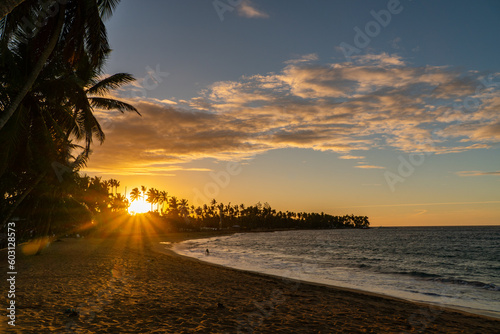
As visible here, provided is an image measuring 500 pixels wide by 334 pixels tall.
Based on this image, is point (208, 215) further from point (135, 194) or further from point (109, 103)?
point (109, 103)

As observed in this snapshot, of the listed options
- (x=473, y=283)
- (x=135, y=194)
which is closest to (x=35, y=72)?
(x=473, y=283)

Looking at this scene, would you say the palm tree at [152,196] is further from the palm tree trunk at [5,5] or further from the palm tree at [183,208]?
the palm tree trunk at [5,5]

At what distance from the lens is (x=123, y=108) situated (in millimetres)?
17375

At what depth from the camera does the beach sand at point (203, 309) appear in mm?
7146

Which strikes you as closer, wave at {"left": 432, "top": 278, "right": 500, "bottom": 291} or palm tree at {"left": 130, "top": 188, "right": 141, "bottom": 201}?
wave at {"left": 432, "top": 278, "right": 500, "bottom": 291}

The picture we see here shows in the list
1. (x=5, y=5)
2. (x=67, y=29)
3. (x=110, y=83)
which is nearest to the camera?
(x=5, y=5)

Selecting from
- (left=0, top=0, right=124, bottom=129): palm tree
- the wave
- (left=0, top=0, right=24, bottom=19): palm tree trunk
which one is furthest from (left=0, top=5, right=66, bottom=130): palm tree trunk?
the wave

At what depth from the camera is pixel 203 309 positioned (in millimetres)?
8812

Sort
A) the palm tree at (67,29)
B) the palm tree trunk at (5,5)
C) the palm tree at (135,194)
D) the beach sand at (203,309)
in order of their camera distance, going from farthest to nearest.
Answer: the palm tree at (135,194), the palm tree at (67,29), the beach sand at (203,309), the palm tree trunk at (5,5)

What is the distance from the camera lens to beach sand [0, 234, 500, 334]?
7146 mm

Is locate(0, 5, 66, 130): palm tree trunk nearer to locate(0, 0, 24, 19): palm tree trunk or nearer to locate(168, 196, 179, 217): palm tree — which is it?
locate(0, 0, 24, 19): palm tree trunk

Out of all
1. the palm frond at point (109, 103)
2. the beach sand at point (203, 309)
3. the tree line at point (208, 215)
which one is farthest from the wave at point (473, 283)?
the tree line at point (208, 215)

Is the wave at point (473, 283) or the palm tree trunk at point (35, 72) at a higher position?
the palm tree trunk at point (35, 72)

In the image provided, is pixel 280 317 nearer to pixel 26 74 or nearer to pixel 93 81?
pixel 26 74
